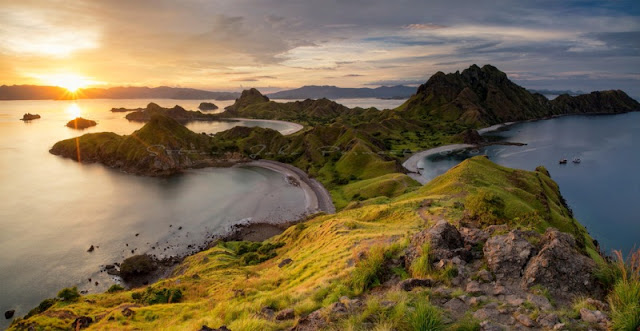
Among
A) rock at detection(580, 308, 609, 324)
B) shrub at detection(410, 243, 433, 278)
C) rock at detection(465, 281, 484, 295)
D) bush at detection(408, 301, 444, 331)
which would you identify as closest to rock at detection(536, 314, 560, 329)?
rock at detection(580, 308, 609, 324)

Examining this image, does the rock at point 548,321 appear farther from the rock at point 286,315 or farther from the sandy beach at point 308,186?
the sandy beach at point 308,186

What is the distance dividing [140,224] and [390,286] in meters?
94.5

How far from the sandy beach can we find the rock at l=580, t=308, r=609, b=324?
8391cm

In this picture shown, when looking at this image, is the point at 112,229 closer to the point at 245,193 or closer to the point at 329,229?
the point at 245,193

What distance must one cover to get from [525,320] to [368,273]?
7063mm

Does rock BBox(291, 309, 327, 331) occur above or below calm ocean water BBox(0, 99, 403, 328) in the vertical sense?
above

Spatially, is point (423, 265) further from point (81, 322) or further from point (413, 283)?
point (81, 322)

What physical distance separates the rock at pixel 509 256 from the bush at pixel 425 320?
556cm

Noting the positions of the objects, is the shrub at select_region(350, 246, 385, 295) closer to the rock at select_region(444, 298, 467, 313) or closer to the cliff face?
the rock at select_region(444, 298, 467, 313)

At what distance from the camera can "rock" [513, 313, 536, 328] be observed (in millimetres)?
10820

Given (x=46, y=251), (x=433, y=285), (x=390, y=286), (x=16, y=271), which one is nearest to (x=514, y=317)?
(x=433, y=285)

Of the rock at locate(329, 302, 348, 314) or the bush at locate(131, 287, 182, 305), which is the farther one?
the bush at locate(131, 287, 182, 305)

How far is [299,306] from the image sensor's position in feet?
48.8

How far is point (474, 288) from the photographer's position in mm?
13578
